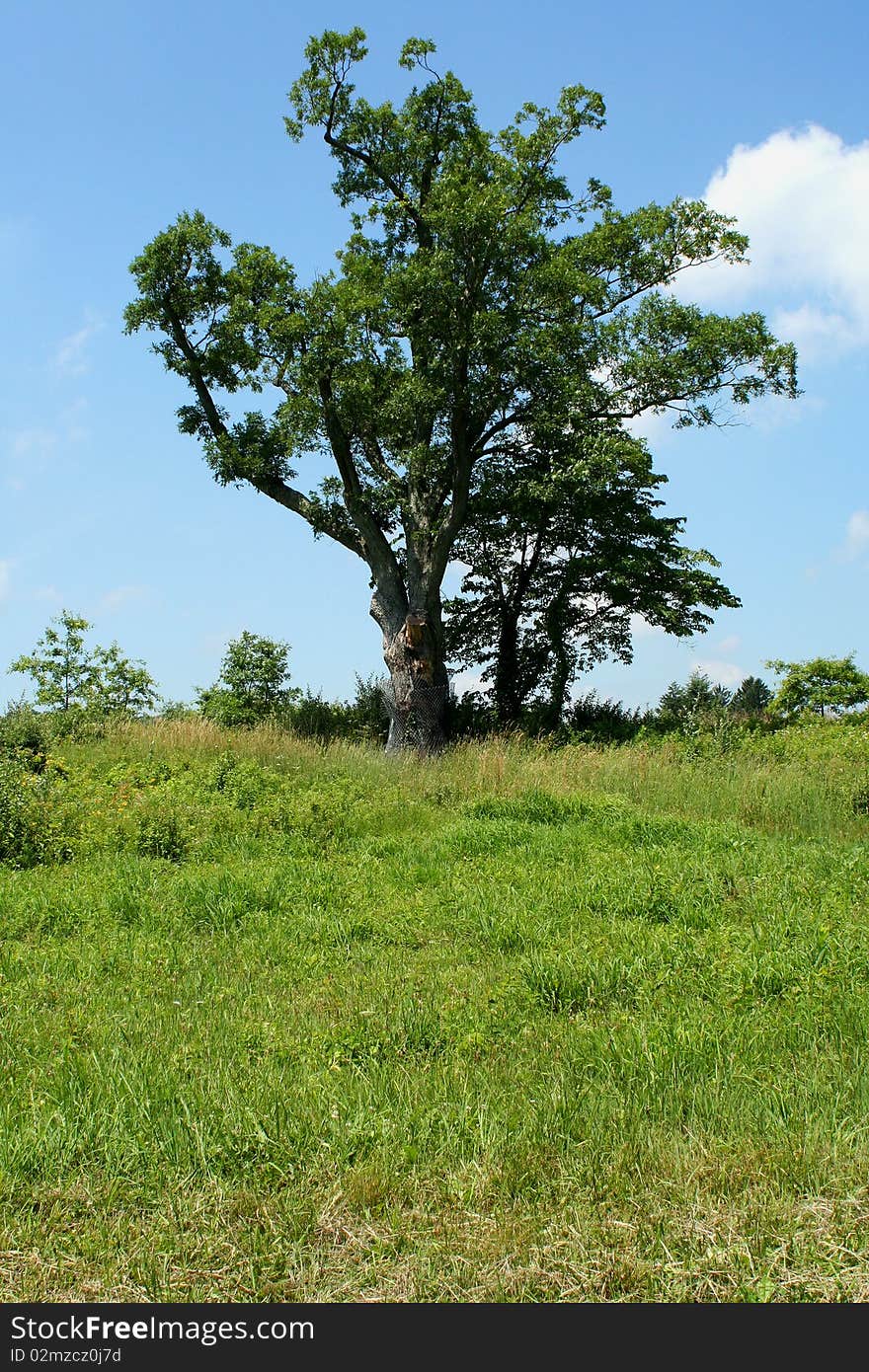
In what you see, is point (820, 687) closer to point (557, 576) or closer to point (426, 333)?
point (557, 576)

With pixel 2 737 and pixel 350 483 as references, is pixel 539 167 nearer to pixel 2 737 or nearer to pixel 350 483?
pixel 350 483

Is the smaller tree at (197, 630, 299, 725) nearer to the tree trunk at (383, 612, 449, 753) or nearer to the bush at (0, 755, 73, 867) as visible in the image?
the tree trunk at (383, 612, 449, 753)

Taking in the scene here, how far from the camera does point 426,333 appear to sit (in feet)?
69.9

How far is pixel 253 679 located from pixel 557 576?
28.4 ft

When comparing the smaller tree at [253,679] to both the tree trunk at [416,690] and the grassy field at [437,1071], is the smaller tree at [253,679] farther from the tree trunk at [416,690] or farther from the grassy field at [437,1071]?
the grassy field at [437,1071]

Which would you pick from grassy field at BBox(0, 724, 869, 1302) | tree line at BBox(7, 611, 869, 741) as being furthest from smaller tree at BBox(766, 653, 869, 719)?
grassy field at BBox(0, 724, 869, 1302)

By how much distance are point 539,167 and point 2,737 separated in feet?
58.8

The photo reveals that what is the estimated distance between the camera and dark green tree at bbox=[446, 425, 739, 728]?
23.8m

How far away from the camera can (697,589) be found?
77.5 feet

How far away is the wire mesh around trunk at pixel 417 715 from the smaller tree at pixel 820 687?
979 centimetres

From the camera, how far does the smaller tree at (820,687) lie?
25688 mm

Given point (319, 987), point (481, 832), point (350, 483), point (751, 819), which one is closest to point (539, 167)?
point (350, 483)

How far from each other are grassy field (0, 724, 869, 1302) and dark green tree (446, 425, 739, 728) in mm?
14636
